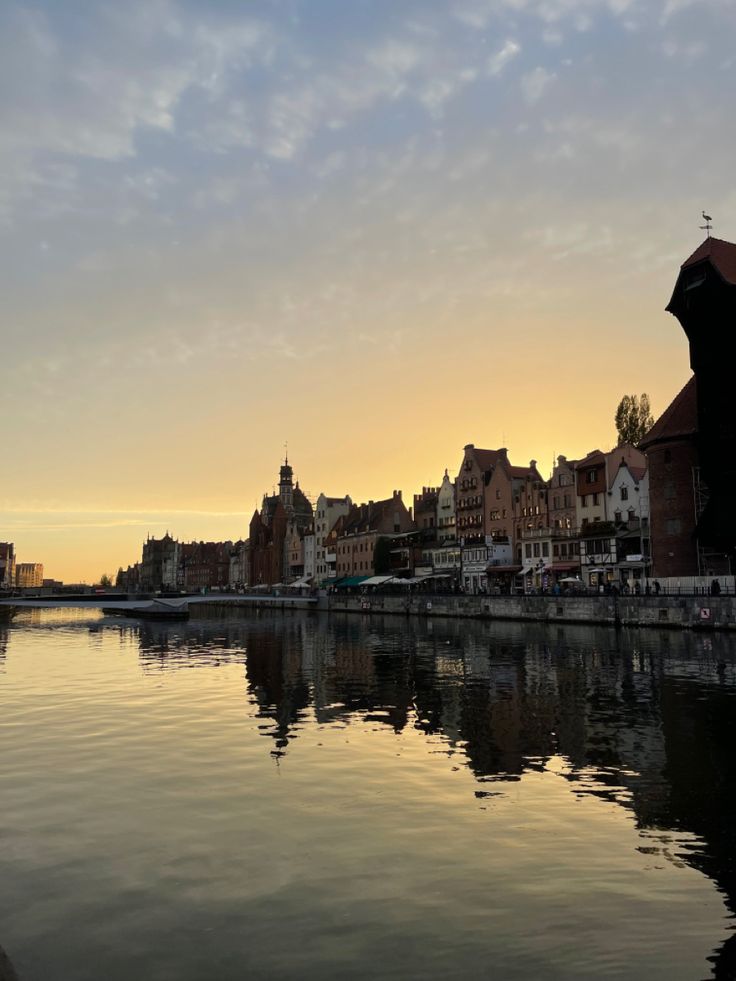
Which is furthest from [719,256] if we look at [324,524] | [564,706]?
[324,524]

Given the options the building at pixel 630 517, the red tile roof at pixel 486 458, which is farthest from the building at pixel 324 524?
the building at pixel 630 517

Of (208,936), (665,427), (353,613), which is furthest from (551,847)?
(353,613)

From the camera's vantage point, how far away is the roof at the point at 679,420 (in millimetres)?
73188

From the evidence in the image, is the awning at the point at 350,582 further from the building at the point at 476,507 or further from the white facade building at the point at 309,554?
the white facade building at the point at 309,554

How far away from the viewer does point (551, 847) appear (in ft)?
43.8

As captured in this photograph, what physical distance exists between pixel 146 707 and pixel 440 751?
575 inches

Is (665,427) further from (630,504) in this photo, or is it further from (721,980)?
(721,980)

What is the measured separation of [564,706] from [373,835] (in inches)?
642

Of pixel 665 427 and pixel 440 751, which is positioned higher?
pixel 665 427

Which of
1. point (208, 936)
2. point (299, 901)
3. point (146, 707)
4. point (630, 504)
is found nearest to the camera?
point (208, 936)

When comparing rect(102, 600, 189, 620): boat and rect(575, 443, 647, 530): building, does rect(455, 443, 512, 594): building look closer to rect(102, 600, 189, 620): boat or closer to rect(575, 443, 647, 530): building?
rect(575, 443, 647, 530): building

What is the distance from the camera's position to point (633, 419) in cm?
10581

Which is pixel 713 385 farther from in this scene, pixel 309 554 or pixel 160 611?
pixel 309 554

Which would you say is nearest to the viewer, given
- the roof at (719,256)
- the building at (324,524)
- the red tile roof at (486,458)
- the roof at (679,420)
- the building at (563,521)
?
the roof at (719,256)
